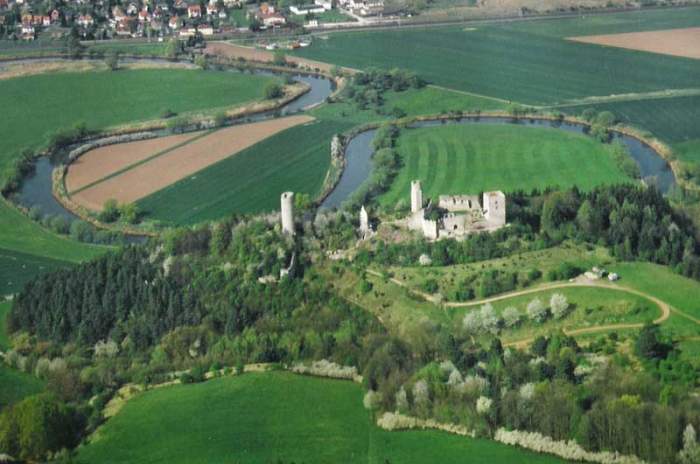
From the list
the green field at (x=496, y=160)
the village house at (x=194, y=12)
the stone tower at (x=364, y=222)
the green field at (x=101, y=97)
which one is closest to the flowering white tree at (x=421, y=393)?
the stone tower at (x=364, y=222)

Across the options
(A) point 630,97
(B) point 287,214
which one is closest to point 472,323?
(B) point 287,214

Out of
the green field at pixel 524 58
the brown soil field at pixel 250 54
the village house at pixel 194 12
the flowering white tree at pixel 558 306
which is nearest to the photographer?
the flowering white tree at pixel 558 306

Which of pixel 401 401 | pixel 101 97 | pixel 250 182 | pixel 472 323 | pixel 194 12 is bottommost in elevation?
pixel 401 401

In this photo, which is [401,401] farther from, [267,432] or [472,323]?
[472,323]

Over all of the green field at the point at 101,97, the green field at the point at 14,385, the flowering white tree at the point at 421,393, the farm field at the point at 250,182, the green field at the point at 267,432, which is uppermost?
the green field at the point at 101,97

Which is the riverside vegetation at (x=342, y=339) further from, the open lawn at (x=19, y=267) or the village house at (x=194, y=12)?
the village house at (x=194, y=12)

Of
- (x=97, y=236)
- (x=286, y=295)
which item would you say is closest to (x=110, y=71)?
(x=97, y=236)
